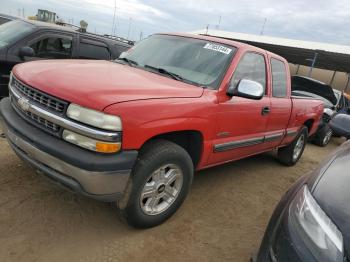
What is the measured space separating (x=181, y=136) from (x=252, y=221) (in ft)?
4.23

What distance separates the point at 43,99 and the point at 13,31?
4213 millimetres

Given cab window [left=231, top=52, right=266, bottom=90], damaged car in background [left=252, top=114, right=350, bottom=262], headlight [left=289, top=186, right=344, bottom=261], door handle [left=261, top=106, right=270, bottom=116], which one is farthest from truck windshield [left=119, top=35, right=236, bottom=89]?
headlight [left=289, top=186, right=344, bottom=261]

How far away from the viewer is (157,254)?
296cm

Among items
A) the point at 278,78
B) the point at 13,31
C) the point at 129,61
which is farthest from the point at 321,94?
the point at 13,31

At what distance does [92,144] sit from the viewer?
2596 mm

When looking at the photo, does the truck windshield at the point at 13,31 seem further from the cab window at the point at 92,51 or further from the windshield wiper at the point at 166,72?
the windshield wiper at the point at 166,72

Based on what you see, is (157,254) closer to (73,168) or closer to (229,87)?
(73,168)

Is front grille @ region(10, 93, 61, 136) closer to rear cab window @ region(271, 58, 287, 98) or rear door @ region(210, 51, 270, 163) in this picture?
rear door @ region(210, 51, 270, 163)

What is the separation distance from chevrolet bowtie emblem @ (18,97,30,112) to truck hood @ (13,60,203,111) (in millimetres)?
150

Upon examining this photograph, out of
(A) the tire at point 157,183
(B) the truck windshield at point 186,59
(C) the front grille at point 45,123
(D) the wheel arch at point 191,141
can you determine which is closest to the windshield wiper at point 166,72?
(B) the truck windshield at point 186,59

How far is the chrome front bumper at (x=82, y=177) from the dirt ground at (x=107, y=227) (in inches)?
21.4

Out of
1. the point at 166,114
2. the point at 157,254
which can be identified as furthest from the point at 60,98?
the point at 157,254

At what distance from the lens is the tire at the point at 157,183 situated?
2910 mm

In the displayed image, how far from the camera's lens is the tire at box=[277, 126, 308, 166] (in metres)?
6.15
